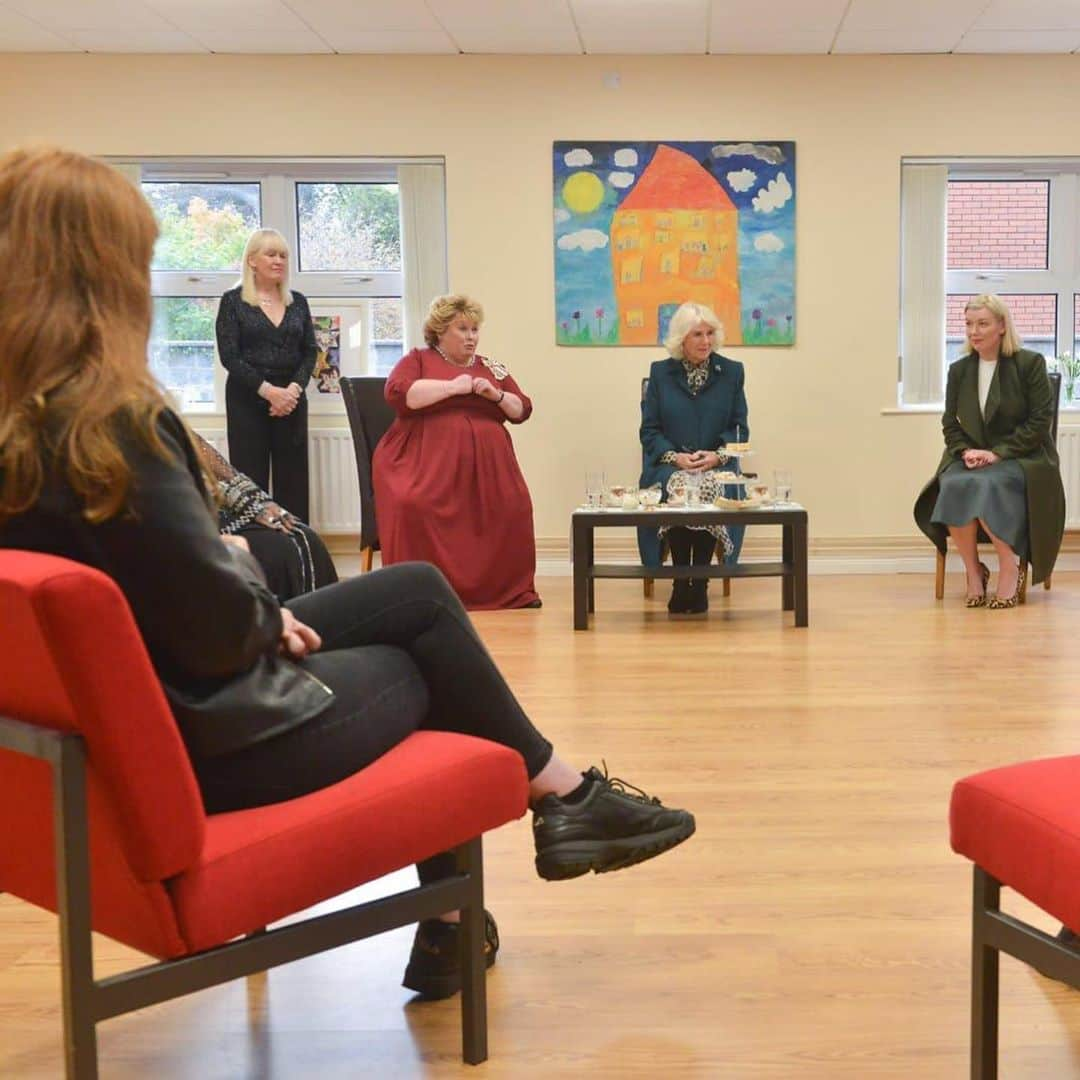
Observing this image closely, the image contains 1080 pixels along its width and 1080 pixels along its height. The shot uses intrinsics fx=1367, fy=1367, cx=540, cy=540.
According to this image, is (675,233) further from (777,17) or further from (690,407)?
(690,407)

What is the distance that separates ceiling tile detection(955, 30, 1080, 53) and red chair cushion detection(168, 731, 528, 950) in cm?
582

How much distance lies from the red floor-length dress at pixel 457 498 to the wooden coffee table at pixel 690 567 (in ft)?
1.78

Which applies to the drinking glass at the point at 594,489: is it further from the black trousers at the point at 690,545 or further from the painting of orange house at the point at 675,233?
the painting of orange house at the point at 675,233

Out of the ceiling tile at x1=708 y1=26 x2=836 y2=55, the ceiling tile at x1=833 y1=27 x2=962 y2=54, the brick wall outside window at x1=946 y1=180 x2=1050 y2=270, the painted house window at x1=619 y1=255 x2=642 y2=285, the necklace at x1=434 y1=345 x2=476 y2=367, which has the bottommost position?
the necklace at x1=434 y1=345 x2=476 y2=367

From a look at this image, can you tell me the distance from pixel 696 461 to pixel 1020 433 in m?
1.39

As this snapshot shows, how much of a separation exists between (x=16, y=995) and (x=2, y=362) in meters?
1.01

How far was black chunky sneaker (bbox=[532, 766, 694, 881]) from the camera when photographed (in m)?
1.97

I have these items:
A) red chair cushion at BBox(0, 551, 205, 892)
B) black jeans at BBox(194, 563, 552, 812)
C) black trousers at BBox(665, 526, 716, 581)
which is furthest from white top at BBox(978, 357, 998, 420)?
red chair cushion at BBox(0, 551, 205, 892)

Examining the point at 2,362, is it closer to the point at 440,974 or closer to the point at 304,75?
the point at 440,974

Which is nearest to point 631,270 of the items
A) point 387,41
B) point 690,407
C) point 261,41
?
point 690,407

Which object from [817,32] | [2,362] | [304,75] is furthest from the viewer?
[304,75]

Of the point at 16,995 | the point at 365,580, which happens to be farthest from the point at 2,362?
the point at 16,995

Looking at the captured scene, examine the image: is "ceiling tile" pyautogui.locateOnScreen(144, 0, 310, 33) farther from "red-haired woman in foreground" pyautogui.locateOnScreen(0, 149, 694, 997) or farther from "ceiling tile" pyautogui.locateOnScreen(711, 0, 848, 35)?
"red-haired woman in foreground" pyautogui.locateOnScreen(0, 149, 694, 997)

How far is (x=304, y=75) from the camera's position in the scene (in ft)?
22.6
